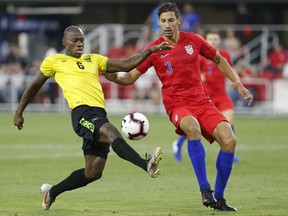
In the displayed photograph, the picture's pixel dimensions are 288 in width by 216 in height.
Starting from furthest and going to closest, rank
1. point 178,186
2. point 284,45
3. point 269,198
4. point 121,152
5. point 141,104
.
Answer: point 284,45 < point 141,104 < point 178,186 < point 269,198 < point 121,152

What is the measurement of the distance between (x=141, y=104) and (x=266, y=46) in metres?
4.86

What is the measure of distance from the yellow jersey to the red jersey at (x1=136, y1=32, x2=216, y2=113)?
2.59 ft

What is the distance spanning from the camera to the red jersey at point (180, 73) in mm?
12195

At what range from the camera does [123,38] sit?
1410 inches

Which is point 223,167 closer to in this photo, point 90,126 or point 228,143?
point 228,143

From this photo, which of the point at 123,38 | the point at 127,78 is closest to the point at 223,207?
the point at 127,78

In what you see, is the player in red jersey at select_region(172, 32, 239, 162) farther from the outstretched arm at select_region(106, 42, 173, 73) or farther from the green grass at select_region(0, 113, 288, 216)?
the outstretched arm at select_region(106, 42, 173, 73)

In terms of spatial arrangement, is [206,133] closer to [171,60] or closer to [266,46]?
[171,60]

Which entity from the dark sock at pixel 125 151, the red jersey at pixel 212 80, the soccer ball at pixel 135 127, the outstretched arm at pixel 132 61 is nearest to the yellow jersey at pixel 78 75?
the outstretched arm at pixel 132 61

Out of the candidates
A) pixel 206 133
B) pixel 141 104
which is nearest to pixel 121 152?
pixel 206 133

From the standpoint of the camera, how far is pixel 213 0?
1350 inches

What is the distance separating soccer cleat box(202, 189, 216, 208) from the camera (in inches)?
447

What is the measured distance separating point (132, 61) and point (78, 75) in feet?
2.20

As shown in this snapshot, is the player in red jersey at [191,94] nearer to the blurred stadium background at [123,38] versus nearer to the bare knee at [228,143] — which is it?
the bare knee at [228,143]
